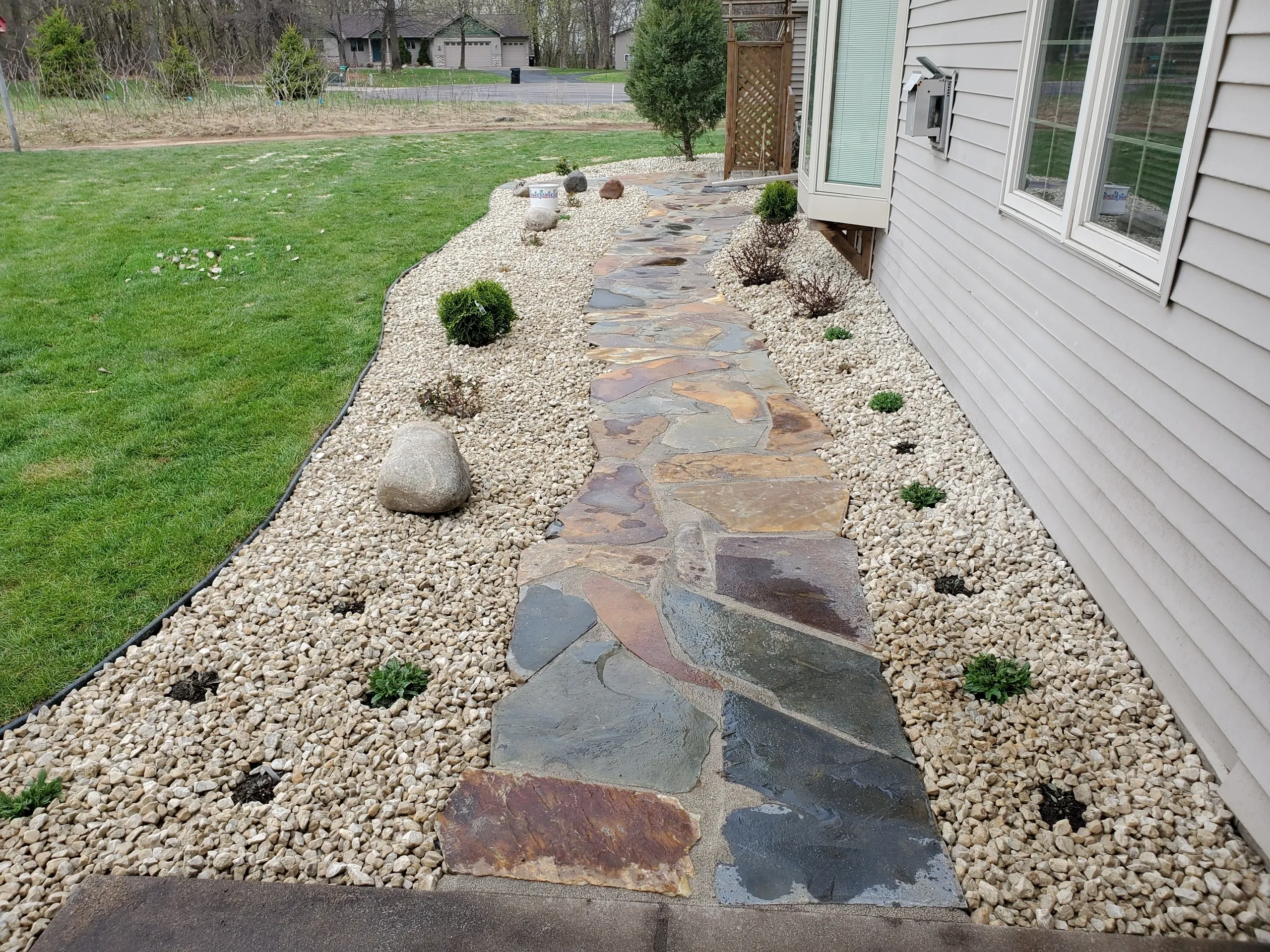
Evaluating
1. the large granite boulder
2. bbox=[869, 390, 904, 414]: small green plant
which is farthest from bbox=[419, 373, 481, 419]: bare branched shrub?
bbox=[869, 390, 904, 414]: small green plant

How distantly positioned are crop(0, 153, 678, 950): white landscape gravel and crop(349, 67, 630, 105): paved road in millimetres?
20057

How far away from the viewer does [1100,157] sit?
3.28m

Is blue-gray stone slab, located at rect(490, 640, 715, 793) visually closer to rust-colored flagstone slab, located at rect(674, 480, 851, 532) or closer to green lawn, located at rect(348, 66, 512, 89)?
rust-colored flagstone slab, located at rect(674, 480, 851, 532)

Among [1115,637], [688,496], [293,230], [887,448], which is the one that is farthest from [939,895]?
[293,230]

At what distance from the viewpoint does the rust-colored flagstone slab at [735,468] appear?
427cm

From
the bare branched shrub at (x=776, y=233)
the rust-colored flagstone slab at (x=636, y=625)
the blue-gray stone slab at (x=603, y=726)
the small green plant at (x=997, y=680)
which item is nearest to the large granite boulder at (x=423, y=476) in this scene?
the rust-colored flagstone slab at (x=636, y=625)

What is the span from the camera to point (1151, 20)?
2953mm

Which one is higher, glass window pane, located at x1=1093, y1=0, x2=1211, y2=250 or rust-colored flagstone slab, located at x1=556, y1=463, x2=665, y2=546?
glass window pane, located at x1=1093, y1=0, x2=1211, y2=250

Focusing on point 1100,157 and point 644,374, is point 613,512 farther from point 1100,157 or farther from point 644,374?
point 1100,157

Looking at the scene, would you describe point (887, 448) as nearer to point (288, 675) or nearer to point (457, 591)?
point (457, 591)

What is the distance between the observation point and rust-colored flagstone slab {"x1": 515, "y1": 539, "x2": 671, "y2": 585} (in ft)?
11.5

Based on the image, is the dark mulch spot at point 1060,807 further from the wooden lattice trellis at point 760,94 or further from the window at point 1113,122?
the wooden lattice trellis at point 760,94

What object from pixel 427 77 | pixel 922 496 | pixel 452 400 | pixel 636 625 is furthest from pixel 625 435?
pixel 427 77

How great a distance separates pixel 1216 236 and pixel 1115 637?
133 centimetres
